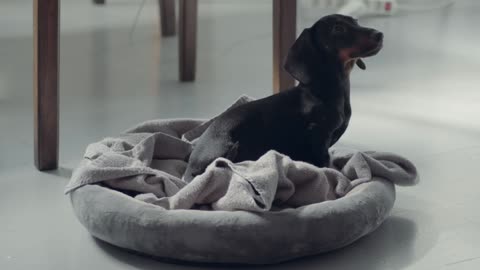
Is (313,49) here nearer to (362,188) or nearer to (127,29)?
(362,188)

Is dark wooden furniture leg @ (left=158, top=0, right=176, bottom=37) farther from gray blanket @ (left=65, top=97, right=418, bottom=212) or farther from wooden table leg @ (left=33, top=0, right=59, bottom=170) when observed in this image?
gray blanket @ (left=65, top=97, right=418, bottom=212)

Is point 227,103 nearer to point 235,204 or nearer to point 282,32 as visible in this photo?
point 282,32

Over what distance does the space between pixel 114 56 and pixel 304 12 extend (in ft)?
3.29

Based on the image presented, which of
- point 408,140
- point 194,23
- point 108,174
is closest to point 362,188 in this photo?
point 108,174

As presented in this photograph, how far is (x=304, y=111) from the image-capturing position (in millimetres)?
1640

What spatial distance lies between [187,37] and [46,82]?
795 millimetres

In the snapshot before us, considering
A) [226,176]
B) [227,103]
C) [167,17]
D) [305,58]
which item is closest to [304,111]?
[305,58]

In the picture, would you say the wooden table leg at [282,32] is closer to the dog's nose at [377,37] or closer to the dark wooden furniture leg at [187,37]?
the dog's nose at [377,37]

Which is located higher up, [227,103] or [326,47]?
[326,47]

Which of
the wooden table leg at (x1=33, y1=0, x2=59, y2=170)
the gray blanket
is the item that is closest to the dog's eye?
the gray blanket

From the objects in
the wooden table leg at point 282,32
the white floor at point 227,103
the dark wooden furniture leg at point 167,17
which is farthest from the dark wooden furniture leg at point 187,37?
the wooden table leg at point 282,32

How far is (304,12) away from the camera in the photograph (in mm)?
→ 3658

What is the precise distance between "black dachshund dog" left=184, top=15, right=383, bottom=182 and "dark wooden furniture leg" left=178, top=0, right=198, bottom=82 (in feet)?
3.19

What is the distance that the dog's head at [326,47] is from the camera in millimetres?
1627
